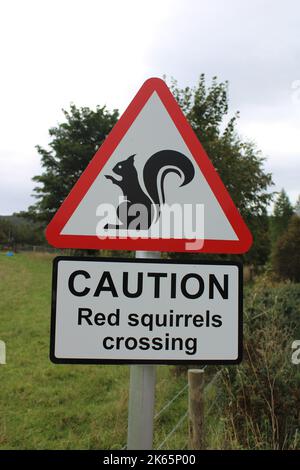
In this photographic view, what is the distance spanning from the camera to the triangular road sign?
1.73 m

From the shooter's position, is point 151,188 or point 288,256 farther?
point 288,256

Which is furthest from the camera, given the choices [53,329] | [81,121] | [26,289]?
[81,121]

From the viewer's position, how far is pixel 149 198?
1.75 m

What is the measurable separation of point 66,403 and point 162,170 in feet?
14.3

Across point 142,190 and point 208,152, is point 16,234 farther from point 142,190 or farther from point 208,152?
point 142,190

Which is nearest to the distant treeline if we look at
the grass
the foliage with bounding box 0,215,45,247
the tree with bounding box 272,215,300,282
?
the foliage with bounding box 0,215,45,247

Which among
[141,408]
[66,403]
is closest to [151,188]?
[141,408]

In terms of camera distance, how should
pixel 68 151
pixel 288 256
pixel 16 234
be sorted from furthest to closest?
pixel 16 234 < pixel 68 151 < pixel 288 256

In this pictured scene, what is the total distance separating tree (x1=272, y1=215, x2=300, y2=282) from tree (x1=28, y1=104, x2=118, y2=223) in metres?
16.9

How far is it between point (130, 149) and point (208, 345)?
81 cm

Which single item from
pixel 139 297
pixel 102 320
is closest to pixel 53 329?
pixel 102 320

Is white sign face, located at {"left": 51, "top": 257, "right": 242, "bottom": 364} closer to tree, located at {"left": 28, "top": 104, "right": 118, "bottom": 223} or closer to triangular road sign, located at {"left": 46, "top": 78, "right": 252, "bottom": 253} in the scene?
triangular road sign, located at {"left": 46, "top": 78, "right": 252, "bottom": 253}

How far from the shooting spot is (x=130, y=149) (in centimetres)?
181

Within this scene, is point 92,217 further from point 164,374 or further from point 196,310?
point 164,374
